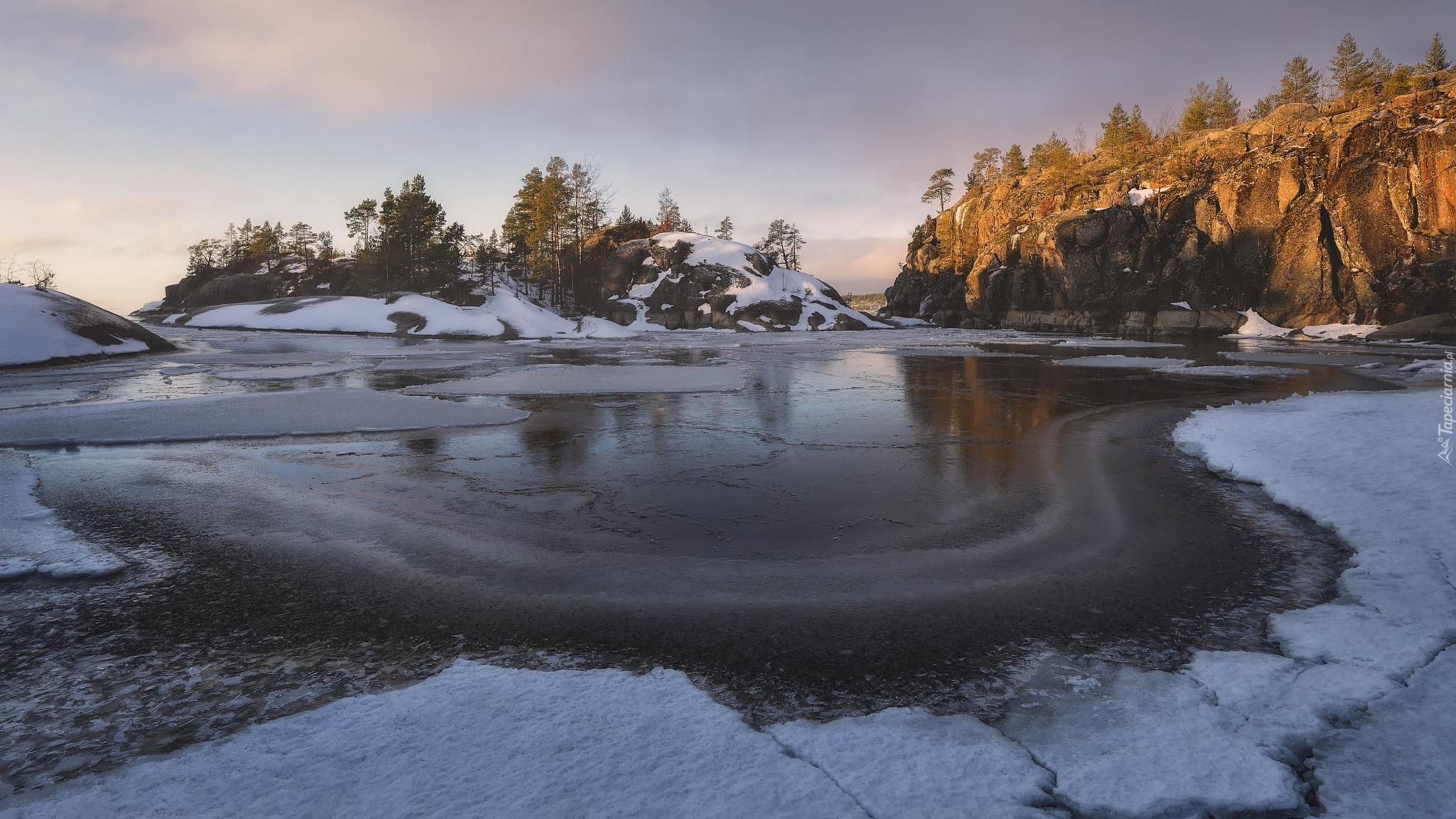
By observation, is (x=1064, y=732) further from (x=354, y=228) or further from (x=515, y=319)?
(x=354, y=228)

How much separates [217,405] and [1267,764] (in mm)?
10198

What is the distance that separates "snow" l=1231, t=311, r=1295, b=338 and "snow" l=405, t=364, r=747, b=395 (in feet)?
112

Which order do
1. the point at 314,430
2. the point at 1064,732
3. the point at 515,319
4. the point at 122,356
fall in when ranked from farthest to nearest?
1. the point at 515,319
2. the point at 122,356
3. the point at 314,430
4. the point at 1064,732

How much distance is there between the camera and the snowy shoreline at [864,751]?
5.65 ft

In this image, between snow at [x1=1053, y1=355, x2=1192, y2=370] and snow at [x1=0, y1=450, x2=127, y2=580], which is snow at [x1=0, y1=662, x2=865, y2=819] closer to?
snow at [x1=0, y1=450, x2=127, y2=580]

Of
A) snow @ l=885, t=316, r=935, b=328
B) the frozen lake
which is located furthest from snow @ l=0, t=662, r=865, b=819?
snow @ l=885, t=316, r=935, b=328

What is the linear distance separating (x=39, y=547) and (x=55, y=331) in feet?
55.0

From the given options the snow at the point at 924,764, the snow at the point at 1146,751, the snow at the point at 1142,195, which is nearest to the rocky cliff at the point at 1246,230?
the snow at the point at 1142,195

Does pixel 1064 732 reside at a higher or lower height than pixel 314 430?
lower

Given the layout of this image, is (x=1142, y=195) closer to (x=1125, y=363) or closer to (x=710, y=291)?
(x=710, y=291)

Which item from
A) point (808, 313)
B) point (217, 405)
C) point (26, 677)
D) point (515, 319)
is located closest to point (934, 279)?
point (808, 313)

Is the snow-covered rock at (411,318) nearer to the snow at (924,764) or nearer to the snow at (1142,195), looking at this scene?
the snow at (924,764)

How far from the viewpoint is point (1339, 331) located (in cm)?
3055

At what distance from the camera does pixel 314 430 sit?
22.9 ft
